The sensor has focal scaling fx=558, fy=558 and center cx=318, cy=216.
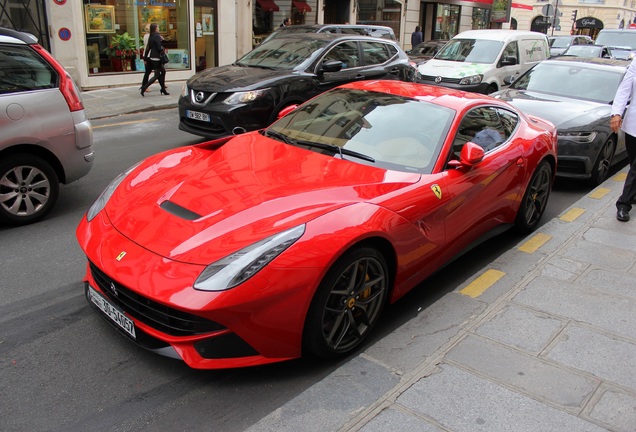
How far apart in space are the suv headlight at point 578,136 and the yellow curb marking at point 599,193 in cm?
64

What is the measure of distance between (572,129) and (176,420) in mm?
6155

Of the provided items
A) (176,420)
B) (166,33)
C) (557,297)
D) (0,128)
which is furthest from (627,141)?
(166,33)

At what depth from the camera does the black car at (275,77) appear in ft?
26.0

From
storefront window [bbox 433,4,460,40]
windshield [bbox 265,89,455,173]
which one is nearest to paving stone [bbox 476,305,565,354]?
windshield [bbox 265,89,455,173]

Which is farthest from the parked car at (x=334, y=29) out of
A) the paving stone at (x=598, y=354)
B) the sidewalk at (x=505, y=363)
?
the paving stone at (x=598, y=354)

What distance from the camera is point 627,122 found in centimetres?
562

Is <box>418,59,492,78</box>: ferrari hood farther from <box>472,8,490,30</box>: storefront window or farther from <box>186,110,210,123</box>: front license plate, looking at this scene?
<box>472,8,490,30</box>: storefront window

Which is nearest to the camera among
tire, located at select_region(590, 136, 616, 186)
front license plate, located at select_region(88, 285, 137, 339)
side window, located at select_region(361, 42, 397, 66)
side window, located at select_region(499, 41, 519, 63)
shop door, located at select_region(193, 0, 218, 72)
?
front license plate, located at select_region(88, 285, 137, 339)

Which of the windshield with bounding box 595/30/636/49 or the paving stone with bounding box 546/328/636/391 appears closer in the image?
the paving stone with bounding box 546/328/636/391

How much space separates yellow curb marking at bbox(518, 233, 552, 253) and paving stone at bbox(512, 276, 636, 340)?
682mm

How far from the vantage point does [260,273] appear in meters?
2.76

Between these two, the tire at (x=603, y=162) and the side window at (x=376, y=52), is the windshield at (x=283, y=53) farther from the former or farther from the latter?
the tire at (x=603, y=162)

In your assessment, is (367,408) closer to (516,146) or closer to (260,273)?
(260,273)

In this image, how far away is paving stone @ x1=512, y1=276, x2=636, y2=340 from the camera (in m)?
3.58
